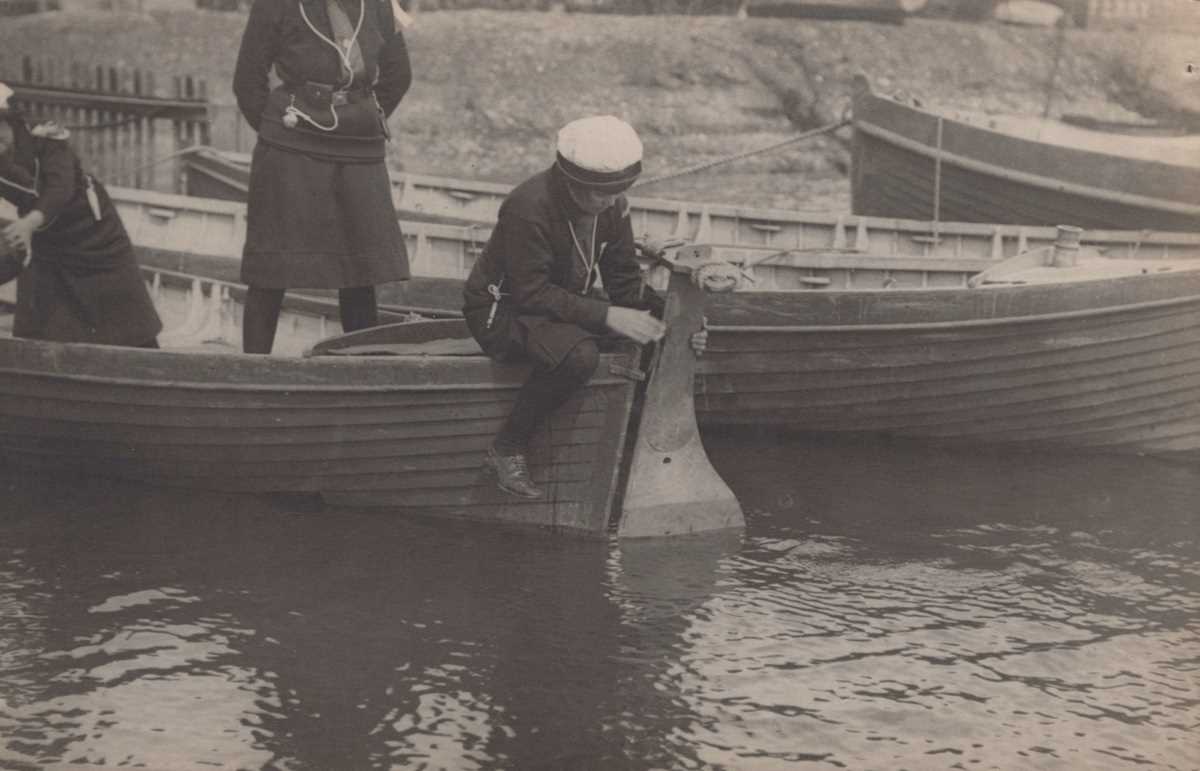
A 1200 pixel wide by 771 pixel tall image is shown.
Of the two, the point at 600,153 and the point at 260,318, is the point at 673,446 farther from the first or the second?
the point at 260,318

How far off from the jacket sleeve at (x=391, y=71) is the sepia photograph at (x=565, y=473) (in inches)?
0.6

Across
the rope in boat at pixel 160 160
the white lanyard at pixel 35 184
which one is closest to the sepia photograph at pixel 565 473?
the white lanyard at pixel 35 184

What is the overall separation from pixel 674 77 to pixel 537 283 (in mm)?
10918

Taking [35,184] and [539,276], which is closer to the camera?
[539,276]

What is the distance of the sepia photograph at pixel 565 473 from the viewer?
4.88 meters

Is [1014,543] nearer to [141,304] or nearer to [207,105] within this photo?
[141,304]

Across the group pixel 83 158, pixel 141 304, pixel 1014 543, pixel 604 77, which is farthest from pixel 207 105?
pixel 1014 543

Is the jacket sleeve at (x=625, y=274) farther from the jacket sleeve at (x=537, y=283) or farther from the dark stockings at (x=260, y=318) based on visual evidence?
the dark stockings at (x=260, y=318)

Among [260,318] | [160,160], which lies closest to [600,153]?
[260,318]

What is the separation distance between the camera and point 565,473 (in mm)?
6250

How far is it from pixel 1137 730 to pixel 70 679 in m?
3.50

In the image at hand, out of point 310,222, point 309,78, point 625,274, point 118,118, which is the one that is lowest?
point 625,274

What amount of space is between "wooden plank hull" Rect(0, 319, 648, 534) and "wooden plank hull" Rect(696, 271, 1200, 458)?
1.59m

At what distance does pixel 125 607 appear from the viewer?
5.57 meters
